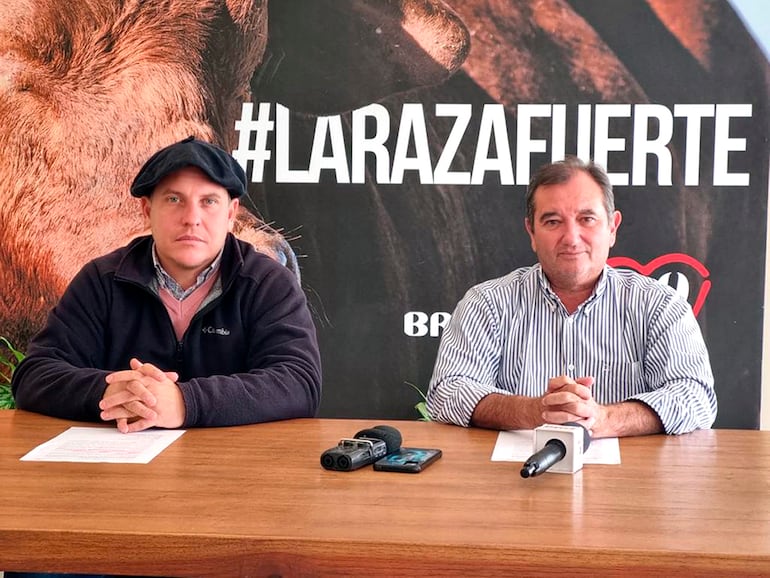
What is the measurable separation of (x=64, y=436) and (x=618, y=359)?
54.7 inches

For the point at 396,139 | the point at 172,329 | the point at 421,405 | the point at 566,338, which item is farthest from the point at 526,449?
the point at 396,139

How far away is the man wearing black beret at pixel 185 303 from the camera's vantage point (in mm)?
2373

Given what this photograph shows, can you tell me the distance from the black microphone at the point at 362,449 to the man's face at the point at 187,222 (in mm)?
799

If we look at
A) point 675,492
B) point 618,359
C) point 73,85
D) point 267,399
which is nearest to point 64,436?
point 267,399

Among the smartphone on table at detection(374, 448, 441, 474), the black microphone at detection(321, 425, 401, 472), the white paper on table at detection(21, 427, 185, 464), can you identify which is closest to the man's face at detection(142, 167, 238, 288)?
the white paper on table at detection(21, 427, 185, 464)

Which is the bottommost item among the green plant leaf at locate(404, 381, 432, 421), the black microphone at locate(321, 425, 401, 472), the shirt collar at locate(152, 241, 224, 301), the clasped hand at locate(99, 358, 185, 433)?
the green plant leaf at locate(404, 381, 432, 421)

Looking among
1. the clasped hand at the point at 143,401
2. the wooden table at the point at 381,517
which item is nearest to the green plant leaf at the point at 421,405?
the clasped hand at the point at 143,401

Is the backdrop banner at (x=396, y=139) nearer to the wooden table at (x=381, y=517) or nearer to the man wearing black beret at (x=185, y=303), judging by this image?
the man wearing black beret at (x=185, y=303)

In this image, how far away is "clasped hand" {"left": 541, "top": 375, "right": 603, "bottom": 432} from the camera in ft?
6.43

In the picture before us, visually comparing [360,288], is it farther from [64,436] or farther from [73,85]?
[64,436]

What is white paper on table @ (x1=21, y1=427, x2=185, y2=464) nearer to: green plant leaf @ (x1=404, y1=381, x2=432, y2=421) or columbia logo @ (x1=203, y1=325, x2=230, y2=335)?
columbia logo @ (x1=203, y1=325, x2=230, y2=335)

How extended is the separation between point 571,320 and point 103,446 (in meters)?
1.27

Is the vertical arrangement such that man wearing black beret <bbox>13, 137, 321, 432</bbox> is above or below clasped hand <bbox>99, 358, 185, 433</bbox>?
above

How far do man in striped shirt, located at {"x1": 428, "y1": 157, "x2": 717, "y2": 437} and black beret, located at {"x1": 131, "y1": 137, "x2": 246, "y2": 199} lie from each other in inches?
27.9
